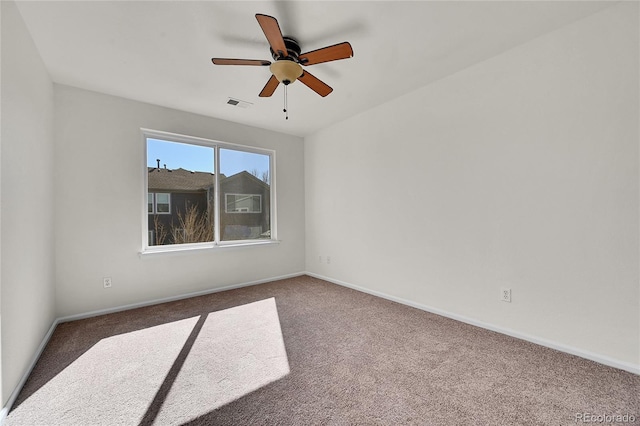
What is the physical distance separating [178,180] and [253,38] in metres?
2.18

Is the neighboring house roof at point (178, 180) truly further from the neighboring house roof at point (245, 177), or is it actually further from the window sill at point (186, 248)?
the window sill at point (186, 248)

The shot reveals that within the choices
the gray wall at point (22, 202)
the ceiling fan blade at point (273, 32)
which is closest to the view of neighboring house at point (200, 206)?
the gray wall at point (22, 202)

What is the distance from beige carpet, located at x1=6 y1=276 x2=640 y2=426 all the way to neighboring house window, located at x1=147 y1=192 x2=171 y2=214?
1.28 m

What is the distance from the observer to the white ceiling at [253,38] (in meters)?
1.82

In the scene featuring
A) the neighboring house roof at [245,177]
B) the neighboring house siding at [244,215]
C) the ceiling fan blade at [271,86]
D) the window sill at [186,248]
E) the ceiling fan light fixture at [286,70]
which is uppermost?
the ceiling fan blade at [271,86]

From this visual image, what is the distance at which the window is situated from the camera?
3.38m

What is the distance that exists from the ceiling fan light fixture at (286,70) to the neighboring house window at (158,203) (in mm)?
2275

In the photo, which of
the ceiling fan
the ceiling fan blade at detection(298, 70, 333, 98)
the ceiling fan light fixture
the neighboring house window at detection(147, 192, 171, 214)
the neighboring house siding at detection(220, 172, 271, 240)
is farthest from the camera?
the neighboring house siding at detection(220, 172, 271, 240)

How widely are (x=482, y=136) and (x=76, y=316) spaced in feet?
14.6

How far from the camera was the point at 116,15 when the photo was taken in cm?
186

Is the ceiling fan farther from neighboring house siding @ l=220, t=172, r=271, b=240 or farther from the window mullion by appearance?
neighboring house siding @ l=220, t=172, r=271, b=240

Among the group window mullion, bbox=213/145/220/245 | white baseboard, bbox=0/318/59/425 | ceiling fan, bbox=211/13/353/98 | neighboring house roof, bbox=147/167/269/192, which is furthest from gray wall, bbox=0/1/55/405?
window mullion, bbox=213/145/220/245

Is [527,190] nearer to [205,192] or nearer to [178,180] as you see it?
[205,192]

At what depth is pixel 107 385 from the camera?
5.68ft
